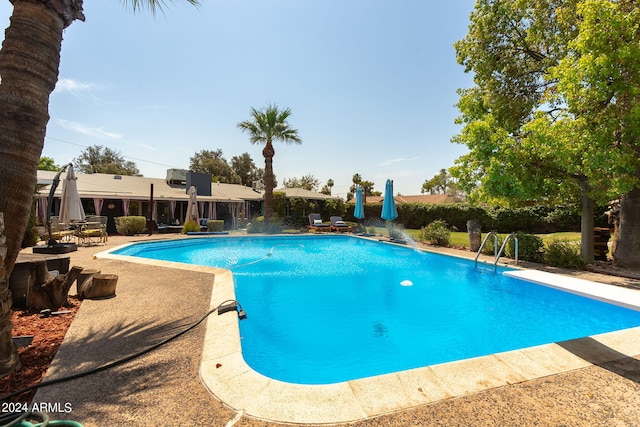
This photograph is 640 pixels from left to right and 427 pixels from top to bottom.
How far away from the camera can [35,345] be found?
149 inches

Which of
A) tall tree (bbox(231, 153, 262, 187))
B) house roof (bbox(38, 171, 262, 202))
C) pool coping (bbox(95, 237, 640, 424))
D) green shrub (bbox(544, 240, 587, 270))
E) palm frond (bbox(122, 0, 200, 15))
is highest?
tall tree (bbox(231, 153, 262, 187))

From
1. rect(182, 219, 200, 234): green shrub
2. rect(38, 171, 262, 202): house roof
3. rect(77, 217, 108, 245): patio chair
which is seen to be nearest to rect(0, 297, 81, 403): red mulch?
rect(77, 217, 108, 245): patio chair

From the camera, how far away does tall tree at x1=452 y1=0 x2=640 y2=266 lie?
26.4 ft

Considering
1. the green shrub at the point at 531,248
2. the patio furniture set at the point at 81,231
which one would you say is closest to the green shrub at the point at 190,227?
the patio furniture set at the point at 81,231

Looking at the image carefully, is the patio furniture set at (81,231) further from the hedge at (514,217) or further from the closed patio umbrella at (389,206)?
the hedge at (514,217)

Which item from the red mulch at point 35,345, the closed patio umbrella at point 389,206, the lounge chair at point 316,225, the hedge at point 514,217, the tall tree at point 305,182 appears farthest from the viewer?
the tall tree at point 305,182

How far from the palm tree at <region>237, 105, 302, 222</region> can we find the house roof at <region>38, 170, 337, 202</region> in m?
4.98

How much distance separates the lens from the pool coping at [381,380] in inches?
103

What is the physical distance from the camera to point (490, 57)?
39.7 feet

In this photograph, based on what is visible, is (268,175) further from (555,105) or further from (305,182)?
(305,182)

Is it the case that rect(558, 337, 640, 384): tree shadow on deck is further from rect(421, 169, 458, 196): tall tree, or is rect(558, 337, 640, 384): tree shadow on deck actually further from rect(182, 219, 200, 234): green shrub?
rect(421, 169, 458, 196): tall tree

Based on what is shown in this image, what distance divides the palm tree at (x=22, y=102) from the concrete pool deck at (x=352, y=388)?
1.44 m

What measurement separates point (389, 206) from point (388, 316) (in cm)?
1255

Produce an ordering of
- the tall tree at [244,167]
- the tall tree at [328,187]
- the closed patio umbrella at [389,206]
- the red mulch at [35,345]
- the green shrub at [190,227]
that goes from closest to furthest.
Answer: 1. the red mulch at [35,345]
2. the closed patio umbrella at [389,206]
3. the green shrub at [190,227]
4. the tall tree at [244,167]
5. the tall tree at [328,187]
